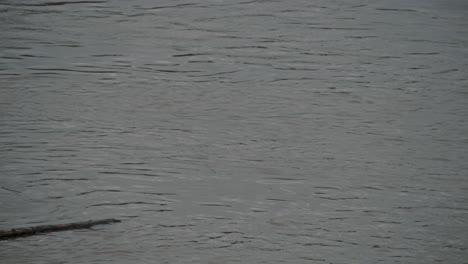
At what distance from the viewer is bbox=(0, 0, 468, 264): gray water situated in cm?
173

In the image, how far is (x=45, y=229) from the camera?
1.73 m

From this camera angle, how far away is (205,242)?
1.69 metres

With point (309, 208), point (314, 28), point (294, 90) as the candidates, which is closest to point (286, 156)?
point (309, 208)

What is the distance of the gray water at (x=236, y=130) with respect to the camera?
1.73m

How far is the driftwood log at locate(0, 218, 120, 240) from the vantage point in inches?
66.9

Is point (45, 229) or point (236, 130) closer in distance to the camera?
point (45, 229)

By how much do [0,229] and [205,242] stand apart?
37 centimetres

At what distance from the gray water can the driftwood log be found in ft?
0.07

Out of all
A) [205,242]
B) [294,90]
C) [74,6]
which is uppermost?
[74,6]

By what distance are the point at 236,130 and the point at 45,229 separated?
2.05ft

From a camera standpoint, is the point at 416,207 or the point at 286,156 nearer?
the point at 416,207

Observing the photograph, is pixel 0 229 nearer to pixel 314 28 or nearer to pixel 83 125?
pixel 83 125

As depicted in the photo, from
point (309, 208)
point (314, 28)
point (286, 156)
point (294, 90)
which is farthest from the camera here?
point (314, 28)

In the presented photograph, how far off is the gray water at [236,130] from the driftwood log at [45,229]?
0.8 inches
